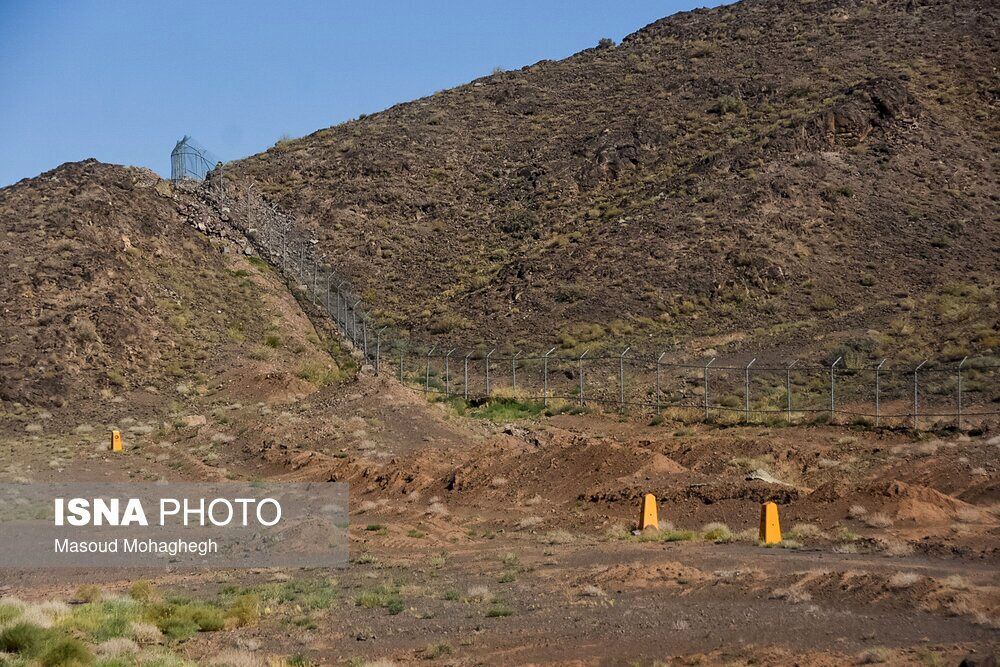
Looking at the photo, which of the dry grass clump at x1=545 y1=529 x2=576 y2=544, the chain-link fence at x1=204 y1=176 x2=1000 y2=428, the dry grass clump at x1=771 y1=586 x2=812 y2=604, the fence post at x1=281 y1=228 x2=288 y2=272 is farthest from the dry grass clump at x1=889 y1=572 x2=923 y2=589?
the fence post at x1=281 y1=228 x2=288 y2=272

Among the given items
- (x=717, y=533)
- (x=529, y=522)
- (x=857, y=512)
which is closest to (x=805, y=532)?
(x=857, y=512)

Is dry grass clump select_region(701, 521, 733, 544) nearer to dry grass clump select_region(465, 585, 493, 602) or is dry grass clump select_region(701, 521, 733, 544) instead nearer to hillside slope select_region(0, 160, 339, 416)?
dry grass clump select_region(465, 585, 493, 602)

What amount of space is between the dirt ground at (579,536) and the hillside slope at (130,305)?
3.25 m

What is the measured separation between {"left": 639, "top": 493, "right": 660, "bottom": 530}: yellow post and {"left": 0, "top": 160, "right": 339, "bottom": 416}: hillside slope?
808 inches

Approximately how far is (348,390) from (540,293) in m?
18.3

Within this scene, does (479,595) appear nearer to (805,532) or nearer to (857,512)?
Result: (805,532)

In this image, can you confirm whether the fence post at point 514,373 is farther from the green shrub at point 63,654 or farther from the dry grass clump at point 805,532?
the green shrub at point 63,654

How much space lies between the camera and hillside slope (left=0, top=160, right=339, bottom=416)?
144 ft

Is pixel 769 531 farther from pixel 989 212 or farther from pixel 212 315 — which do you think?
pixel 989 212

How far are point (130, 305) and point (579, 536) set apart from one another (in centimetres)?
2971

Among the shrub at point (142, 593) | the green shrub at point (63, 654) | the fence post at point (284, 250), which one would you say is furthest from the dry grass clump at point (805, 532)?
the fence post at point (284, 250)

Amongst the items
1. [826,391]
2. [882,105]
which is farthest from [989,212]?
[826,391]

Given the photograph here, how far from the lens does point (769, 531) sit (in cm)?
2186

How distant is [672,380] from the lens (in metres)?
45.4
